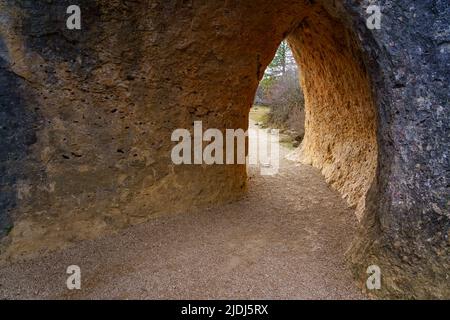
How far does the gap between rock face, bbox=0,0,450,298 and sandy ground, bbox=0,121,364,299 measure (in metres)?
0.21

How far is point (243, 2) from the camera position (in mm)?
3488

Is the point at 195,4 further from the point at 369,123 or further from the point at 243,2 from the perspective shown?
the point at 369,123

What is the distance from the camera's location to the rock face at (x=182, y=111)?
2.41 m

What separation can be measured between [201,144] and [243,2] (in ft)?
5.53

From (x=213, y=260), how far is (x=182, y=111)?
1.74 metres

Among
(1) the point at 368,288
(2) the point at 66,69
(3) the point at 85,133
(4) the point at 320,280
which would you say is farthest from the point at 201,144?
(1) the point at 368,288

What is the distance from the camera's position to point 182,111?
3.78 m

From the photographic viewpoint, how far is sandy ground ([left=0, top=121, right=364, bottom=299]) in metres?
2.68

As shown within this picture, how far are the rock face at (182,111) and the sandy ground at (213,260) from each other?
0.69 feet
